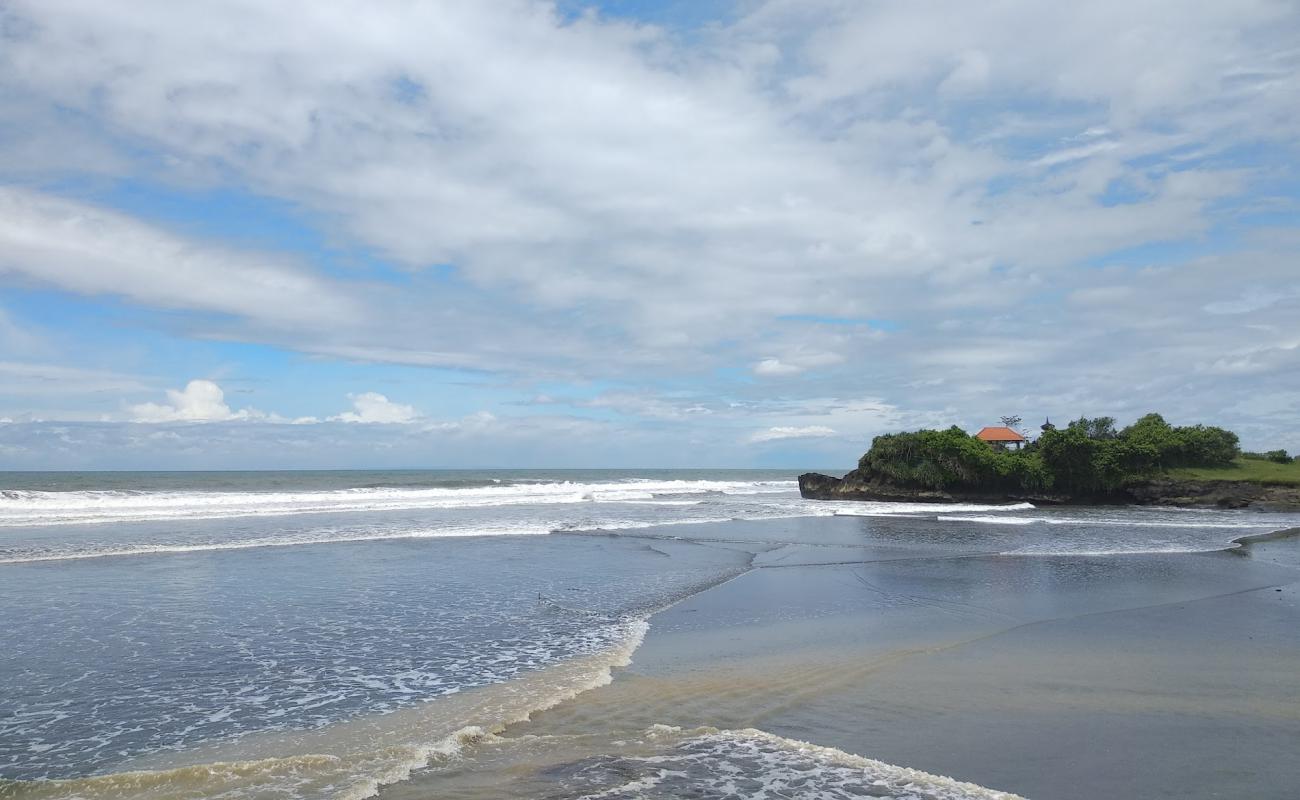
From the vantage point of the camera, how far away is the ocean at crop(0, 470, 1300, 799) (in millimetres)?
6105

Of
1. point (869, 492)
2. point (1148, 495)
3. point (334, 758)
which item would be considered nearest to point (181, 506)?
point (334, 758)

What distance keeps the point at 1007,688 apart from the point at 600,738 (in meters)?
4.56

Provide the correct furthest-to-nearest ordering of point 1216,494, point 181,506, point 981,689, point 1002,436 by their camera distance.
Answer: point 1002,436 → point 1216,494 → point 181,506 → point 981,689

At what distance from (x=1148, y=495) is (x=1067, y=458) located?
4596 mm

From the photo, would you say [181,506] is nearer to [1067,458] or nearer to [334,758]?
→ [334,758]

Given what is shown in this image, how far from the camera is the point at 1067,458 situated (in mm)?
45062

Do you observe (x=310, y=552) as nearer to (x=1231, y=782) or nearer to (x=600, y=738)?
(x=600, y=738)

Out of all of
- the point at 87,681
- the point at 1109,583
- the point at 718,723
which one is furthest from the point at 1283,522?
the point at 87,681

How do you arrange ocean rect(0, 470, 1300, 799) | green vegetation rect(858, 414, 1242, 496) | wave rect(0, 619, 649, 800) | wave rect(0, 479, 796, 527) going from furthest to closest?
green vegetation rect(858, 414, 1242, 496) → wave rect(0, 479, 796, 527) → ocean rect(0, 470, 1300, 799) → wave rect(0, 619, 649, 800)

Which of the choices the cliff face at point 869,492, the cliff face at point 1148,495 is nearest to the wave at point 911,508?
Answer: the cliff face at point 869,492

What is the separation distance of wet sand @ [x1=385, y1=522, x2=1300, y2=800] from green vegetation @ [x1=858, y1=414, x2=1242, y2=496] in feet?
104

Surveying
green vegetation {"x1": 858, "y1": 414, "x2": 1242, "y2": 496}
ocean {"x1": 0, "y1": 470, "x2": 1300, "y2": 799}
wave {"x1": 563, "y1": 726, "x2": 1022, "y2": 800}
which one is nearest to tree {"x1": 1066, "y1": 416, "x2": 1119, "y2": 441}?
green vegetation {"x1": 858, "y1": 414, "x2": 1242, "y2": 496}

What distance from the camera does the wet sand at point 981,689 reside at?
611 cm

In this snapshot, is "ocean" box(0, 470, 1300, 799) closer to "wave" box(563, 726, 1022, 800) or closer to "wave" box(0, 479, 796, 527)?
"wave" box(563, 726, 1022, 800)
